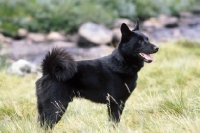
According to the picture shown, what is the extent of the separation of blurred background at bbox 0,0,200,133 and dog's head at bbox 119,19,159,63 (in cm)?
53

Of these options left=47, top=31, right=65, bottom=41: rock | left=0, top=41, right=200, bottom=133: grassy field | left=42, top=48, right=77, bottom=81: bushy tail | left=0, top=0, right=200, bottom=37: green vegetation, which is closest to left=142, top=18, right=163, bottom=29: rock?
left=0, top=0, right=200, bottom=37: green vegetation

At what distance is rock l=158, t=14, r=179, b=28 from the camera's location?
1742 cm

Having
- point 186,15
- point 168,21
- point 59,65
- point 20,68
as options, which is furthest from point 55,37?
point 59,65

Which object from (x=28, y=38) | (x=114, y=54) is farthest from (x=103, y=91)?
(x=28, y=38)

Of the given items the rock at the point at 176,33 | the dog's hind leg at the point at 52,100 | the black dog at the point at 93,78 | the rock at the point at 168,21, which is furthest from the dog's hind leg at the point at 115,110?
the rock at the point at 168,21

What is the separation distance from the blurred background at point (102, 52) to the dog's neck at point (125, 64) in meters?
0.45

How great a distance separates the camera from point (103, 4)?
18.9 meters

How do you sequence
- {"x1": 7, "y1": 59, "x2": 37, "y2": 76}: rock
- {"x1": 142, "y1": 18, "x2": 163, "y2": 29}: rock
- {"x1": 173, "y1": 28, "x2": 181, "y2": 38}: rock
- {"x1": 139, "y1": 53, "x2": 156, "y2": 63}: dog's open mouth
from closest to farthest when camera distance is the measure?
{"x1": 139, "y1": 53, "x2": 156, "y2": 63}: dog's open mouth < {"x1": 7, "y1": 59, "x2": 37, "y2": 76}: rock < {"x1": 173, "y1": 28, "x2": 181, "y2": 38}: rock < {"x1": 142, "y1": 18, "x2": 163, "y2": 29}: rock

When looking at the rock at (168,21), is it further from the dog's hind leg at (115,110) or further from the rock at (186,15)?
the dog's hind leg at (115,110)

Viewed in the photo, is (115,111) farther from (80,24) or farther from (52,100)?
(80,24)

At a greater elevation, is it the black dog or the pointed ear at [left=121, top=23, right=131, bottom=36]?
the pointed ear at [left=121, top=23, right=131, bottom=36]

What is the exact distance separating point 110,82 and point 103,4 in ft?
51.5

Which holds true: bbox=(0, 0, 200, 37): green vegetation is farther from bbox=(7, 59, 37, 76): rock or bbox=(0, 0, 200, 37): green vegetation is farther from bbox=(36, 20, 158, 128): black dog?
bbox=(36, 20, 158, 128): black dog

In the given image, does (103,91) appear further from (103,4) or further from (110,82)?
(103,4)
